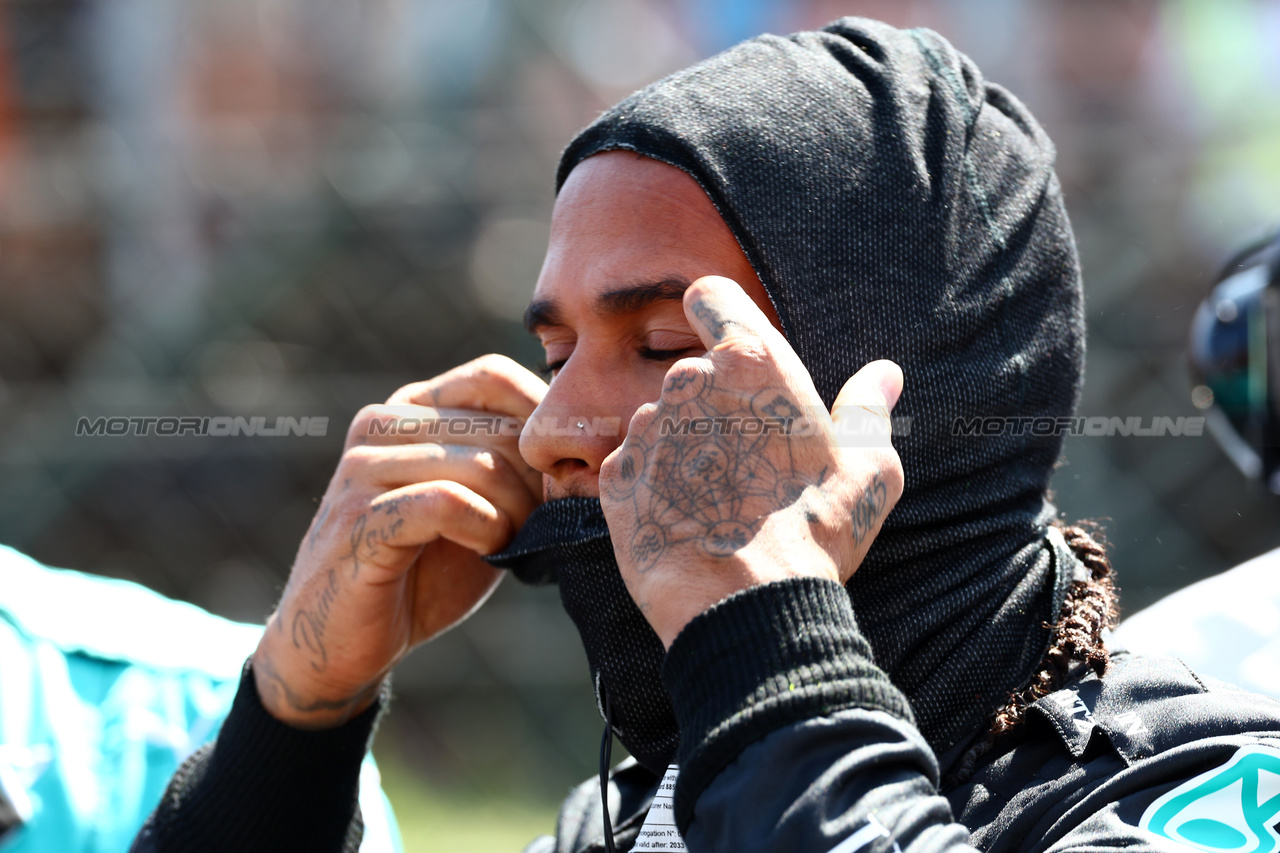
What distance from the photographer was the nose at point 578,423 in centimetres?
142

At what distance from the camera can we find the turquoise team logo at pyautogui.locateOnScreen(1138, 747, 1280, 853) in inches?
45.4

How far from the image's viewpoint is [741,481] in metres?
1.14

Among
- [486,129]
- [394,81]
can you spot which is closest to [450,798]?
[486,129]

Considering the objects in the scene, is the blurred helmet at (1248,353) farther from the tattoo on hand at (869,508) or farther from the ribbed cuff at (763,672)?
the ribbed cuff at (763,672)

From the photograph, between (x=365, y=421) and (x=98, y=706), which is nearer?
(x=365, y=421)

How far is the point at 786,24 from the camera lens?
4887mm

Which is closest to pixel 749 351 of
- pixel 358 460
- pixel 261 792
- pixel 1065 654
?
pixel 1065 654

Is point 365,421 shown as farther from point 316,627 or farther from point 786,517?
point 786,517

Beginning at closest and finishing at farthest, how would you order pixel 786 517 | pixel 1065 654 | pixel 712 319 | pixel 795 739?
pixel 795 739 < pixel 786 517 < pixel 712 319 < pixel 1065 654

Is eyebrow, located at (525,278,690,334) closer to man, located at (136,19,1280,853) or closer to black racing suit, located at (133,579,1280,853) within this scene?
man, located at (136,19,1280,853)

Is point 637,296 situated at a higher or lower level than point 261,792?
higher

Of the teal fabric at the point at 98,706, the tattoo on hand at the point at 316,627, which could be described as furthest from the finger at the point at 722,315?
the teal fabric at the point at 98,706

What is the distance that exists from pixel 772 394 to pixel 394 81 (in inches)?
164

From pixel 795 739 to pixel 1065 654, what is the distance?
1.69ft
